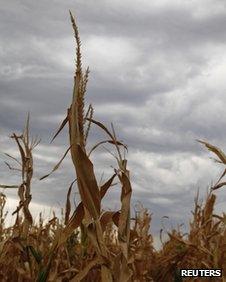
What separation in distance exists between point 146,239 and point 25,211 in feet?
9.78

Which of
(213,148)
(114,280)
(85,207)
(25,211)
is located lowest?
(114,280)

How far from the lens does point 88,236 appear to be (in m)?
2.46

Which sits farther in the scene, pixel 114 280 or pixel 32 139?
pixel 32 139

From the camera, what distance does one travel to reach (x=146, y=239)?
6.81 m

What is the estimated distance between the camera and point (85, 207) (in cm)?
242

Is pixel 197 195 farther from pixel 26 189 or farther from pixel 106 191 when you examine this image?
pixel 106 191

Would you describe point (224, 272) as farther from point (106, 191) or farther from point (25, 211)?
point (106, 191)

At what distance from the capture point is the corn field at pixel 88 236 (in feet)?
7.91

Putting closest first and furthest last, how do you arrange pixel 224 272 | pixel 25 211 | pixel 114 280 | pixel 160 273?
pixel 114 280
pixel 25 211
pixel 224 272
pixel 160 273

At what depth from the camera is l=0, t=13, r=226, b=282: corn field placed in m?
2.41

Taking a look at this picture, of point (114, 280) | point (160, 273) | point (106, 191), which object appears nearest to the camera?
point (114, 280)

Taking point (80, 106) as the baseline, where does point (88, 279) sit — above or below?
below

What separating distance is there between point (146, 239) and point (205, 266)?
5.09 ft

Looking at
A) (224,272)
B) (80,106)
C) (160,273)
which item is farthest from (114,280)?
(160,273)
